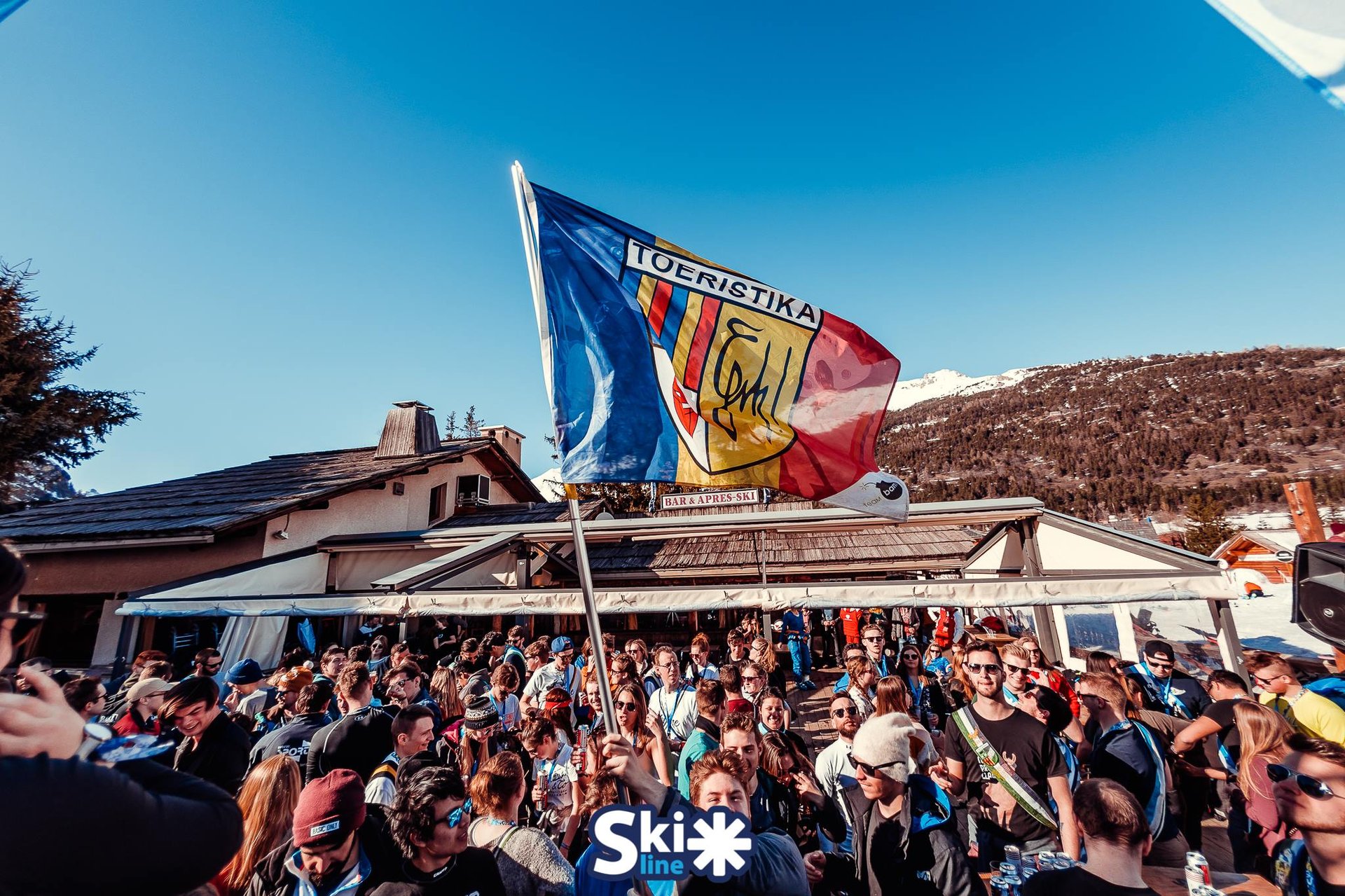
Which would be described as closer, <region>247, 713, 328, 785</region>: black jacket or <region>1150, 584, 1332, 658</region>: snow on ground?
<region>247, 713, 328, 785</region>: black jacket

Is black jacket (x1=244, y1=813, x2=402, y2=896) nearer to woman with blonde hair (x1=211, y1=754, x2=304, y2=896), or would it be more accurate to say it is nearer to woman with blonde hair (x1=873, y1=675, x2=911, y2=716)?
woman with blonde hair (x1=211, y1=754, x2=304, y2=896)

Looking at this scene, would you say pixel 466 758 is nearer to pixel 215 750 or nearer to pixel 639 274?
pixel 215 750

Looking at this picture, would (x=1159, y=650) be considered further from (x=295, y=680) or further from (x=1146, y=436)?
(x=1146, y=436)

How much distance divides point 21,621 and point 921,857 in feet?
12.0

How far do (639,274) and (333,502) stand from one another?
45.1 feet

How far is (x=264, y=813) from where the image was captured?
2.68m

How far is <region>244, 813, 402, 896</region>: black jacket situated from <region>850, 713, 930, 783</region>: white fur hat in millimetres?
2359

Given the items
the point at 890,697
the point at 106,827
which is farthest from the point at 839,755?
the point at 106,827

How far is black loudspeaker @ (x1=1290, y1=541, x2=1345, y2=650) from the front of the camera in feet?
9.61

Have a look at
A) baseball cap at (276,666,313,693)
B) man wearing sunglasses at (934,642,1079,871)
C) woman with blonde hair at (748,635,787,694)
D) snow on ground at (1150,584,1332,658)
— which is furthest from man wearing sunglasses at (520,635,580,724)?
snow on ground at (1150,584,1332,658)

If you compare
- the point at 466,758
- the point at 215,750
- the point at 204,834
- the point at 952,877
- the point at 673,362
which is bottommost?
the point at 952,877

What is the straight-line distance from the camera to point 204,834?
123 centimetres

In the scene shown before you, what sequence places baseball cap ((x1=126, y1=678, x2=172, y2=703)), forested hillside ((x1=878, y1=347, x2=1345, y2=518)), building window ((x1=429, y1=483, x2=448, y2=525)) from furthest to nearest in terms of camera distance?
1. forested hillside ((x1=878, y1=347, x2=1345, y2=518))
2. building window ((x1=429, y1=483, x2=448, y2=525))
3. baseball cap ((x1=126, y1=678, x2=172, y2=703))

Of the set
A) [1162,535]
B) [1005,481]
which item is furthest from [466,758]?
[1005,481]
